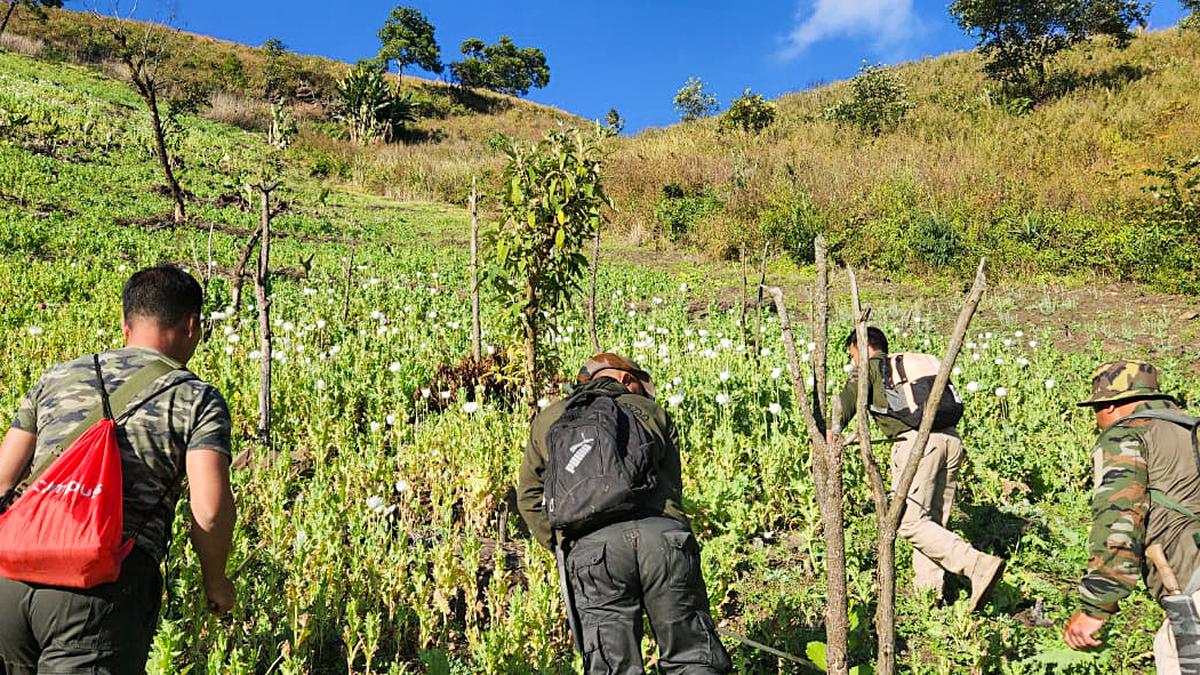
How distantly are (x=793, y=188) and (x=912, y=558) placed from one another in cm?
1713

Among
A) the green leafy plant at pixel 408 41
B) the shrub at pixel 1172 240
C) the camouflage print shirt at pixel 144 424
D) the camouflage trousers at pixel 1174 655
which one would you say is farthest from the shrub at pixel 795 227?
the green leafy plant at pixel 408 41

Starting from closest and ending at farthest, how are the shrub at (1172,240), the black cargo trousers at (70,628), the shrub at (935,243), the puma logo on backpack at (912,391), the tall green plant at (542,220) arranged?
the black cargo trousers at (70,628) → the puma logo on backpack at (912,391) → the tall green plant at (542,220) → the shrub at (1172,240) → the shrub at (935,243)

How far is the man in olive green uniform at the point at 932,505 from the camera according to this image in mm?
4211

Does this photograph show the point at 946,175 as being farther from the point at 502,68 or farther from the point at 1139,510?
the point at 502,68

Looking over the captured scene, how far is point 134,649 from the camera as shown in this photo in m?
2.25

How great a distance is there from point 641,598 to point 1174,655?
191 centimetres

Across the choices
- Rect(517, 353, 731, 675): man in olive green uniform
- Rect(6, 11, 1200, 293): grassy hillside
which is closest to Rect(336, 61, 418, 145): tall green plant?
Rect(6, 11, 1200, 293): grassy hillside

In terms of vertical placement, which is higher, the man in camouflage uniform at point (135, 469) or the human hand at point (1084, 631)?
the man in camouflage uniform at point (135, 469)

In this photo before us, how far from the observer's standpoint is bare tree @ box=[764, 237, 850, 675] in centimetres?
194

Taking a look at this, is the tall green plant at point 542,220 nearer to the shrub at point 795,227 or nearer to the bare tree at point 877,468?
the bare tree at point 877,468

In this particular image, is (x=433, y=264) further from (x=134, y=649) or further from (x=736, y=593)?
(x=134, y=649)

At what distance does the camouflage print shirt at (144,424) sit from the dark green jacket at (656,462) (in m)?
1.40

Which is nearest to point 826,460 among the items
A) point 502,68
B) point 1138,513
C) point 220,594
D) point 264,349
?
point 1138,513

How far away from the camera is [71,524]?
6.68 ft
